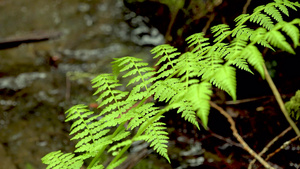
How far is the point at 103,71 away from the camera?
4266mm

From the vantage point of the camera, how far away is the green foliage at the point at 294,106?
2510 millimetres

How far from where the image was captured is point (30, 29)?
16.9 ft

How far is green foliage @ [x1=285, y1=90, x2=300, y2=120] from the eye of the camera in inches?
98.8

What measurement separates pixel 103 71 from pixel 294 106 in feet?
9.49

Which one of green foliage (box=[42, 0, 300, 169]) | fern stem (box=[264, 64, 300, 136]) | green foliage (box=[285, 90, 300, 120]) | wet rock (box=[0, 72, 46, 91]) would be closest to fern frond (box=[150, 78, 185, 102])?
green foliage (box=[42, 0, 300, 169])

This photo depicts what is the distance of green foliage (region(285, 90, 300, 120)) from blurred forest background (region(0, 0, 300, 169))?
0.67 feet

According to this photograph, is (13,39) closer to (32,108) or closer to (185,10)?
(32,108)

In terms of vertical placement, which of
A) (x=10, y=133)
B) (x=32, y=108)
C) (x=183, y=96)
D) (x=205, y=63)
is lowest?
(x=10, y=133)

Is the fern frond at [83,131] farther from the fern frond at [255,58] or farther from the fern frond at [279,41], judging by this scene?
the fern frond at [279,41]

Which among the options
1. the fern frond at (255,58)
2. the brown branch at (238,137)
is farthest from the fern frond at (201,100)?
the brown branch at (238,137)

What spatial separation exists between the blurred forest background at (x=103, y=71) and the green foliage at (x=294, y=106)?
0.20 meters

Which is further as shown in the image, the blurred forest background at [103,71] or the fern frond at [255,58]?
the blurred forest background at [103,71]

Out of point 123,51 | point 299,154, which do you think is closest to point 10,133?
point 123,51

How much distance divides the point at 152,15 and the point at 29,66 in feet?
8.00
